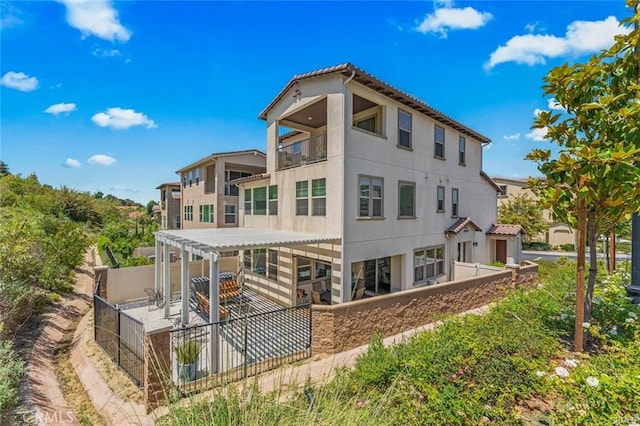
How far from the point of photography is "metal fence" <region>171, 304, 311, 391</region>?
21.6 ft

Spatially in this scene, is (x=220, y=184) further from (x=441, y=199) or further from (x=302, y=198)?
(x=441, y=199)

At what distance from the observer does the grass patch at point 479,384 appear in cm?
361

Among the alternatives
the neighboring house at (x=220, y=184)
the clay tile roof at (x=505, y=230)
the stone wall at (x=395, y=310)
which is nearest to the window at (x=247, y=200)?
the neighboring house at (x=220, y=184)

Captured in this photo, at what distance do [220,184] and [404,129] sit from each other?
15.2 metres

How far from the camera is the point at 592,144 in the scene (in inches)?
204

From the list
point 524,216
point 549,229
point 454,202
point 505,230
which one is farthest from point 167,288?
point 549,229

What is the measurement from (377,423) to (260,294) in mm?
12258

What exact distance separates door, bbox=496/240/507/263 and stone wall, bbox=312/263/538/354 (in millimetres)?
6968

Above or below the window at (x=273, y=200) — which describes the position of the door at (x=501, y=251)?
below

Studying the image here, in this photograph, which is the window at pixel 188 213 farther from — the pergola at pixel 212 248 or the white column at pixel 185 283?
the white column at pixel 185 283

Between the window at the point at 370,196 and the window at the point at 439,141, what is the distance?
205 inches

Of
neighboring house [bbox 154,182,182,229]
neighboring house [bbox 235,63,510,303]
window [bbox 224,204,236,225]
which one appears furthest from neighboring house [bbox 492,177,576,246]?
neighboring house [bbox 154,182,182,229]

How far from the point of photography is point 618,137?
5152 mm

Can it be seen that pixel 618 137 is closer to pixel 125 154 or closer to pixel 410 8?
pixel 410 8
